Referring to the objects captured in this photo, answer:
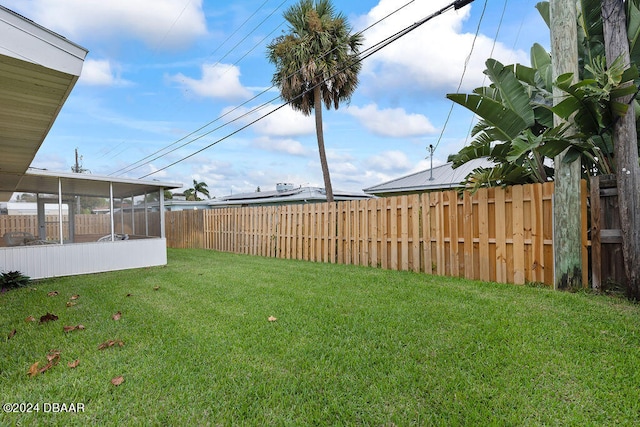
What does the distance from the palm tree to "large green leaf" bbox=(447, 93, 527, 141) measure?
27.5 ft

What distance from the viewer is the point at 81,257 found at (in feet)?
29.1

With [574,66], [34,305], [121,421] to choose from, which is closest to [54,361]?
[121,421]

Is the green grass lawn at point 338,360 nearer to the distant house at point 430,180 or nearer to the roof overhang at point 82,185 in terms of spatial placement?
the roof overhang at point 82,185

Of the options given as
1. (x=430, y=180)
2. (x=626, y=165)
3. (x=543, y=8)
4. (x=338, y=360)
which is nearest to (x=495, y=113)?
(x=626, y=165)

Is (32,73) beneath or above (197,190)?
beneath

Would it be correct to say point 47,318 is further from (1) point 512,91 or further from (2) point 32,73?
(1) point 512,91

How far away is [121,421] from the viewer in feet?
7.19

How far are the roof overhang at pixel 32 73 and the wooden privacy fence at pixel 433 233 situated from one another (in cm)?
615

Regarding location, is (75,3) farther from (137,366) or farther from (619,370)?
(619,370)

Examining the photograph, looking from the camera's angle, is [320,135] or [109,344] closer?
[109,344]

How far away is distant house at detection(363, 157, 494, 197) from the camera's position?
1325 centimetres

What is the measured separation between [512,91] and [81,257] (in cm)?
1055

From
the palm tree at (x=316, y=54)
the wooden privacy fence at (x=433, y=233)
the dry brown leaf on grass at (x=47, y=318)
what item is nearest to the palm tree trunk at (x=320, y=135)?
the palm tree at (x=316, y=54)

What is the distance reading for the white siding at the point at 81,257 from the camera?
795 centimetres
